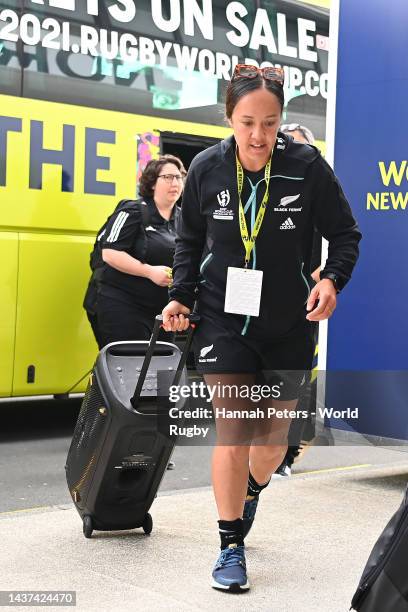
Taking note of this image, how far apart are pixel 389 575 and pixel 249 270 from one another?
158 cm

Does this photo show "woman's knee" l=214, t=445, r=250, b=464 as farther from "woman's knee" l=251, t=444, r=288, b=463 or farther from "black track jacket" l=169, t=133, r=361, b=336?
"black track jacket" l=169, t=133, r=361, b=336

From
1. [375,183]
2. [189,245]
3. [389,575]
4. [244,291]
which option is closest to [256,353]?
[244,291]

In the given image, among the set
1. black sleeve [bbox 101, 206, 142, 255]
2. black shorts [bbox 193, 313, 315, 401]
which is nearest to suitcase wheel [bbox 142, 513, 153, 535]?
black shorts [bbox 193, 313, 315, 401]

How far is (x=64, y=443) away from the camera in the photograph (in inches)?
311

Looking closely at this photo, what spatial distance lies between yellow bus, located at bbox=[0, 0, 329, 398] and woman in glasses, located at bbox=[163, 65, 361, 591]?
3.56m

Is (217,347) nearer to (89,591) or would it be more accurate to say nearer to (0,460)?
(89,591)

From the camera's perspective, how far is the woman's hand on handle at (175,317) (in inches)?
166

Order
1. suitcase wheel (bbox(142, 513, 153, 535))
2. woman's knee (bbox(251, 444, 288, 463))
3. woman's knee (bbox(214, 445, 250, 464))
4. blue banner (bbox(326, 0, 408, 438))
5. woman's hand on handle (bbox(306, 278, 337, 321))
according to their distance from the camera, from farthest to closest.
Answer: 1. blue banner (bbox(326, 0, 408, 438))
2. suitcase wheel (bbox(142, 513, 153, 535))
3. woman's knee (bbox(251, 444, 288, 463))
4. woman's knee (bbox(214, 445, 250, 464))
5. woman's hand on handle (bbox(306, 278, 337, 321))

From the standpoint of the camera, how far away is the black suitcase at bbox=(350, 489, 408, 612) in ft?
8.97

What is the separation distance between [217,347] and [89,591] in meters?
1.04

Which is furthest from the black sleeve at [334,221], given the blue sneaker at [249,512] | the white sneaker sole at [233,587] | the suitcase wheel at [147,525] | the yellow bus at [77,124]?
the yellow bus at [77,124]

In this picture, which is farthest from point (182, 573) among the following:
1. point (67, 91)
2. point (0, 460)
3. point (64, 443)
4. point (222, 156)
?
point (67, 91)

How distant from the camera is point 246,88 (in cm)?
405

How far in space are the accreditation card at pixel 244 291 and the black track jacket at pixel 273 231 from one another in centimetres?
4
